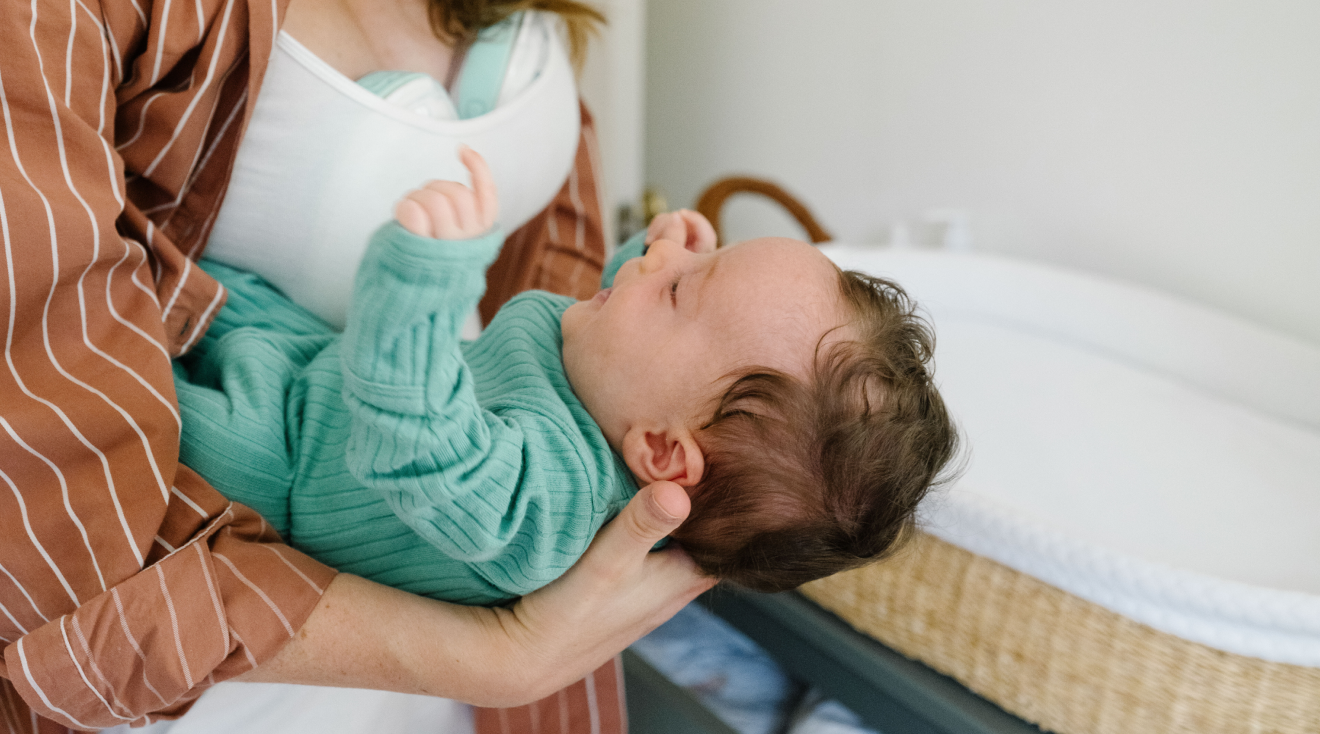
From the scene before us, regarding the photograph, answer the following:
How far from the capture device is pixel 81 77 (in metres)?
0.57

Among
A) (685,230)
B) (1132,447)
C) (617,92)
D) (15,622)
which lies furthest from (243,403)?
(617,92)

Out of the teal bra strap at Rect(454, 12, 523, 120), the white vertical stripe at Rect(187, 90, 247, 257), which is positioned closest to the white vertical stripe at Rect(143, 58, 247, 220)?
the white vertical stripe at Rect(187, 90, 247, 257)

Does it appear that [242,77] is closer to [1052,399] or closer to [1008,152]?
[1052,399]

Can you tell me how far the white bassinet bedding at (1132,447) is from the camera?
0.74m

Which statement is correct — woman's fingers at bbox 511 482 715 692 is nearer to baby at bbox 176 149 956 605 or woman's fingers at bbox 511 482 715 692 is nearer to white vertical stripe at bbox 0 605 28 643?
baby at bbox 176 149 956 605

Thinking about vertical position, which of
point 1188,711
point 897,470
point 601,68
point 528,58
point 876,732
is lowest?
point 876,732

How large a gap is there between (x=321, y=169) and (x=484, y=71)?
232 mm

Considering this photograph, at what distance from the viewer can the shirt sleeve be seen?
518 mm

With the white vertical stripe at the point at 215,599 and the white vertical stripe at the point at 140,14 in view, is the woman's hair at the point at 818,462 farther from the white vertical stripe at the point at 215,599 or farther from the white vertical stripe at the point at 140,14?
the white vertical stripe at the point at 140,14

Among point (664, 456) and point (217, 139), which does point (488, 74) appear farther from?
point (664, 456)

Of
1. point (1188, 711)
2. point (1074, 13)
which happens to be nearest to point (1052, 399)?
point (1188, 711)

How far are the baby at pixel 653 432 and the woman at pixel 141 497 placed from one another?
4 centimetres

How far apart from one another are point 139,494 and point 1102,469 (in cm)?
104

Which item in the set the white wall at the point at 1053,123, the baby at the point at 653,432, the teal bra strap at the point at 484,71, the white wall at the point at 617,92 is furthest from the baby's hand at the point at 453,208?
the white wall at the point at 1053,123
